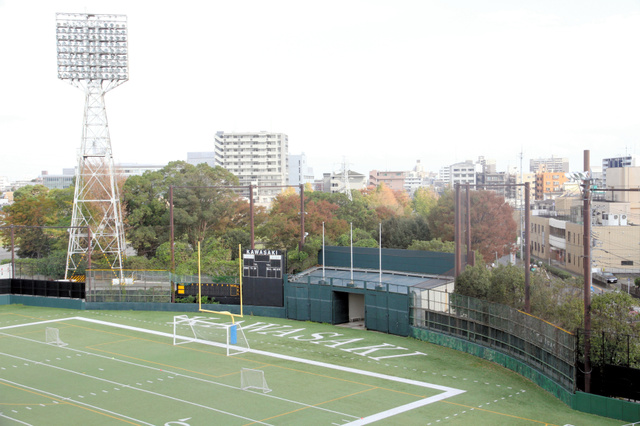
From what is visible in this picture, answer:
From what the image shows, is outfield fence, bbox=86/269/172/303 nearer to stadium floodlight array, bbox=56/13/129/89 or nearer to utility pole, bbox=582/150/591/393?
stadium floodlight array, bbox=56/13/129/89

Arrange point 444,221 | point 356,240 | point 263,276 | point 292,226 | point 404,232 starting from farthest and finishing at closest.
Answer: point 404,232, point 444,221, point 356,240, point 292,226, point 263,276

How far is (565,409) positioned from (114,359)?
1880cm

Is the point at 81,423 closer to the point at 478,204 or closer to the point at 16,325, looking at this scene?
the point at 16,325

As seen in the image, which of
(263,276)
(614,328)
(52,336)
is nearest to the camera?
(614,328)

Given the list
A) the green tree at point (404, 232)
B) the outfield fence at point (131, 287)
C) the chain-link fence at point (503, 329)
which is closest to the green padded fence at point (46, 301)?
the outfield fence at point (131, 287)

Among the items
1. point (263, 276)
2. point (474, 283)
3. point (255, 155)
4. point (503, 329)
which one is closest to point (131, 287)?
point (263, 276)

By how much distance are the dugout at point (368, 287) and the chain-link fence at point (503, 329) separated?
1.13 meters

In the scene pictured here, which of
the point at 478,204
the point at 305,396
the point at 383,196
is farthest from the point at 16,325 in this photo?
the point at 383,196

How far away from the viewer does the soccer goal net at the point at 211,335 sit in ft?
96.3

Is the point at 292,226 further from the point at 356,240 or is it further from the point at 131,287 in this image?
the point at 131,287

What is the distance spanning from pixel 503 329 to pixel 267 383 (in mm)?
9790

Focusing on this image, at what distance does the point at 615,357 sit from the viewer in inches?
747

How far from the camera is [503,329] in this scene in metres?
25.2

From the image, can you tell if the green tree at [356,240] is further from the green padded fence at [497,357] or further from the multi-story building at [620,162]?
the multi-story building at [620,162]
